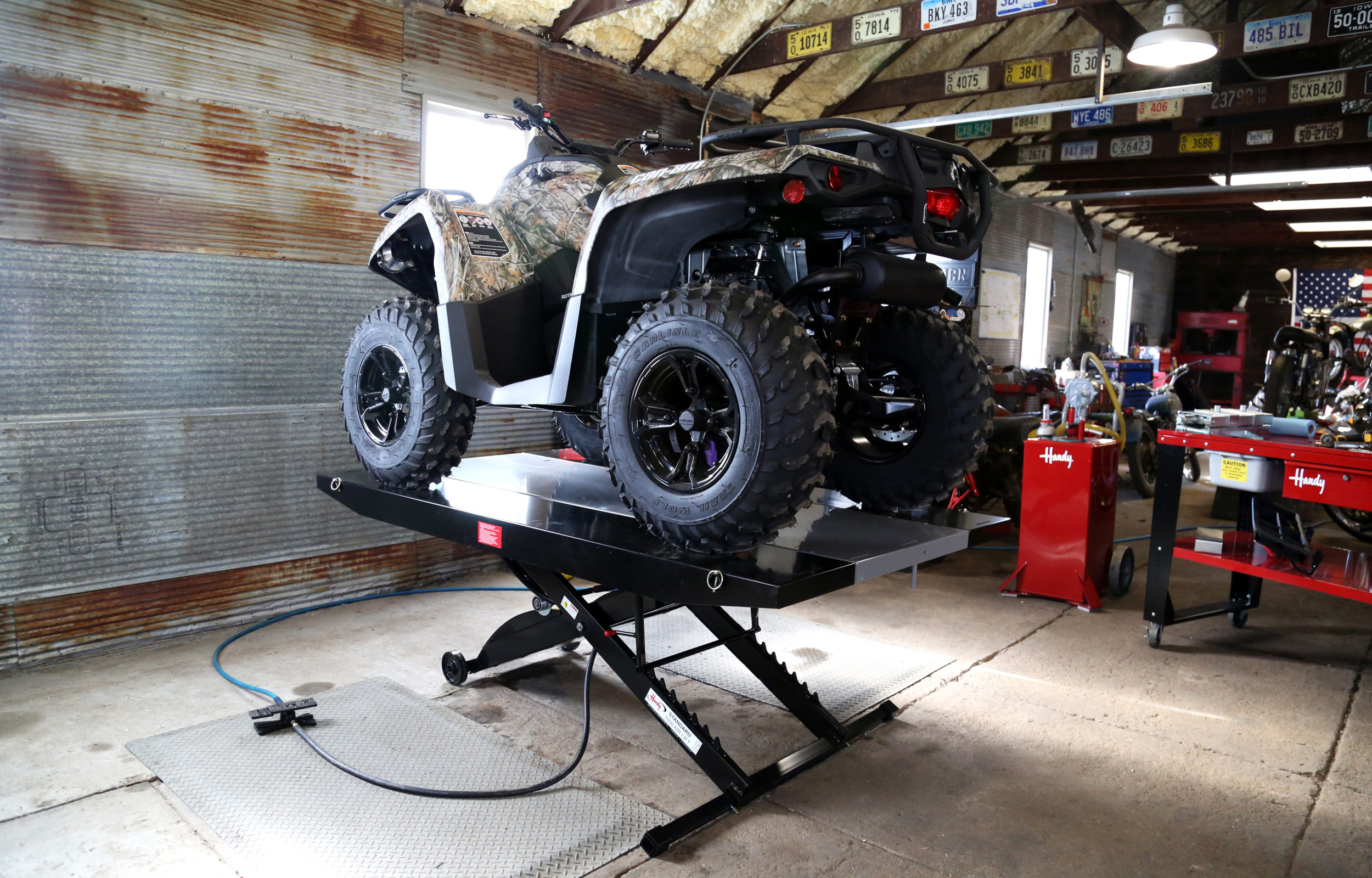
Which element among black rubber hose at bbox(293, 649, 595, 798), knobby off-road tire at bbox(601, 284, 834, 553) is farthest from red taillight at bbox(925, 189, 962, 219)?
black rubber hose at bbox(293, 649, 595, 798)

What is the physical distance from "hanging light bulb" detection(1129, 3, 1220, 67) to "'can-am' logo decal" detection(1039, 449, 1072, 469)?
7.80 feet

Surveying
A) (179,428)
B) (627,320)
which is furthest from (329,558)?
(627,320)

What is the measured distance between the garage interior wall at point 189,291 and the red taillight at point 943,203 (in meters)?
3.39

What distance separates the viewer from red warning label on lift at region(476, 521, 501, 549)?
258 cm

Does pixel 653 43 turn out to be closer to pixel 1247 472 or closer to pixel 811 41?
pixel 811 41

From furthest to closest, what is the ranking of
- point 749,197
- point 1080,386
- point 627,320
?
point 1080,386 → point 627,320 → point 749,197

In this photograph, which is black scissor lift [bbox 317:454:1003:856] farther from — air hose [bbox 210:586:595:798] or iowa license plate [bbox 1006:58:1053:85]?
iowa license plate [bbox 1006:58:1053:85]

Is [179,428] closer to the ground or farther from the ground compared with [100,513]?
farther from the ground

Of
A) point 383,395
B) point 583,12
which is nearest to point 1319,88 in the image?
point 583,12

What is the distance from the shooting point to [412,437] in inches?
114

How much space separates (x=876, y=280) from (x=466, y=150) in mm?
3796

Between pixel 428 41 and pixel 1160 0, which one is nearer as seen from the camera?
pixel 428 41

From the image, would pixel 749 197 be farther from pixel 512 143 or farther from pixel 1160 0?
pixel 1160 0

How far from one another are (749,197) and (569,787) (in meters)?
1.89
